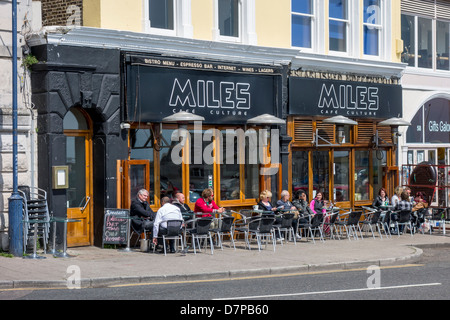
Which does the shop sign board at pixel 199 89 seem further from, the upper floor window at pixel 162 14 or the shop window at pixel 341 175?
the shop window at pixel 341 175

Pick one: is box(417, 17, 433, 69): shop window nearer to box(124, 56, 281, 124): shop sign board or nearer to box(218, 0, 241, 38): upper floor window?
box(124, 56, 281, 124): shop sign board

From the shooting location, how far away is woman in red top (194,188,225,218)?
741 inches

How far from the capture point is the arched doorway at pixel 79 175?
18.3m

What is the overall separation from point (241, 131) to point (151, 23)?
3.76 meters

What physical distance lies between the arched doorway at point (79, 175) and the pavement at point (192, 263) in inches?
19.2

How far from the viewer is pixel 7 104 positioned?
55.4ft

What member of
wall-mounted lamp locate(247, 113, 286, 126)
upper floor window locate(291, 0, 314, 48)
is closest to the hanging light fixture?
upper floor window locate(291, 0, 314, 48)

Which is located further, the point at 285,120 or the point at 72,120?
the point at 285,120

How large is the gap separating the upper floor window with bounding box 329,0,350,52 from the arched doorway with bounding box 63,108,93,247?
337 inches

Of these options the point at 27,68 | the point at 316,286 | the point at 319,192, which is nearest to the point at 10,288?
the point at 316,286

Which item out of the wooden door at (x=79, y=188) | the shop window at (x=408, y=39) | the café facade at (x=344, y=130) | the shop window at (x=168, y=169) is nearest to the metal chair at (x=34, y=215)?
the wooden door at (x=79, y=188)
